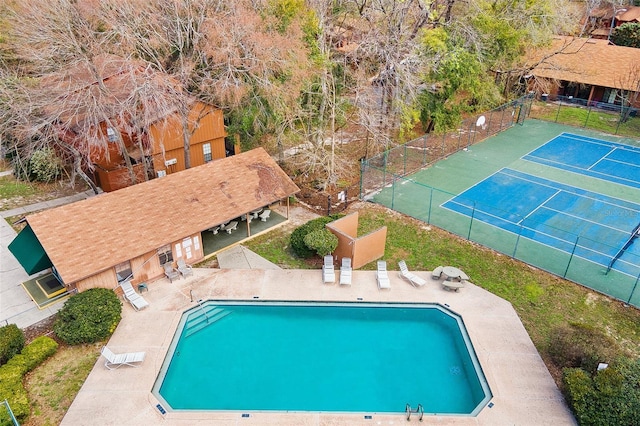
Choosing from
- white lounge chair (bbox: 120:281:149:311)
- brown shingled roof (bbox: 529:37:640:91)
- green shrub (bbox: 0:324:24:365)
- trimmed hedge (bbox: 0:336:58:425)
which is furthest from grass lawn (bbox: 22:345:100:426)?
brown shingled roof (bbox: 529:37:640:91)

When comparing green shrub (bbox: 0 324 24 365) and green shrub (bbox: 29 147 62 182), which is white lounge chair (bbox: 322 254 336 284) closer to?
green shrub (bbox: 0 324 24 365)

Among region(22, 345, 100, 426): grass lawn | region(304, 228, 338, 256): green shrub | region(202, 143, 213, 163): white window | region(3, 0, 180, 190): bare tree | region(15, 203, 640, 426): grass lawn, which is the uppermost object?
region(3, 0, 180, 190): bare tree

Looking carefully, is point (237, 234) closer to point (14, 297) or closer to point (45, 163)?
point (14, 297)

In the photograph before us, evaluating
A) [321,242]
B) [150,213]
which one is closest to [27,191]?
[150,213]

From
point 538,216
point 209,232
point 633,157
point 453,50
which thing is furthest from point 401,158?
point 633,157

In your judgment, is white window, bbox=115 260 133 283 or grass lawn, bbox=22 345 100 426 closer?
grass lawn, bbox=22 345 100 426

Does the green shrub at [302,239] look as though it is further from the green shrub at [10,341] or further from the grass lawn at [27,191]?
the grass lawn at [27,191]

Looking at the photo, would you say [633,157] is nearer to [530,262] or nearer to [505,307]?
[530,262]
